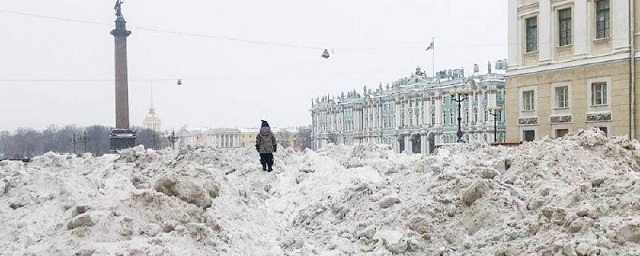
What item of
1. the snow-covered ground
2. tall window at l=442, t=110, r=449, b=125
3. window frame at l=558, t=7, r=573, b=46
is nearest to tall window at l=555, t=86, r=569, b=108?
window frame at l=558, t=7, r=573, b=46

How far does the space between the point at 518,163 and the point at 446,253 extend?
9.29 feet

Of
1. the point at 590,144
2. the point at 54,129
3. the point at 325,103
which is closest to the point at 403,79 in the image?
the point at 325,103

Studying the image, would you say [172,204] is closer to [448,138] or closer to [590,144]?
[590,144]

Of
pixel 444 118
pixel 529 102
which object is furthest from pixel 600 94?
pixel 444 118

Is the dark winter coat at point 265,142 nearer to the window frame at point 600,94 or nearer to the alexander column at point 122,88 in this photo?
the window frame at point 600,94

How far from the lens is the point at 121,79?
30141 millimetres

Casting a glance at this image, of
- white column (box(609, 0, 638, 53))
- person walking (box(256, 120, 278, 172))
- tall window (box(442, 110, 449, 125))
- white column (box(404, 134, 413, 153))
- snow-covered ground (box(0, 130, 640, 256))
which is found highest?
white column (box(609, 0, 638, 53))

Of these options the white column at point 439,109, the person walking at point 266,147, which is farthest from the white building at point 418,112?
the person walking at point 266,147

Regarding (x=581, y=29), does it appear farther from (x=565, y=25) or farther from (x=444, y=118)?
(x=444, y=118)

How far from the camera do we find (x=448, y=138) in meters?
65.9

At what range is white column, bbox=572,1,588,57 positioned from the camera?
2144 centimetres

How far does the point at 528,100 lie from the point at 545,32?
2.54 metres

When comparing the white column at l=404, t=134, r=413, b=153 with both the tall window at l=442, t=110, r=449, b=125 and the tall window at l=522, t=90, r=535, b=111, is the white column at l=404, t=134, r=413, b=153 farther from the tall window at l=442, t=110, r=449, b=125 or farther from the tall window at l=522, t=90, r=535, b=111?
the tall window at l=522, t=90, r=535, b=111

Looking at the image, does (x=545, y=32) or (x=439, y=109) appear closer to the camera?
(x=545, y=32)
